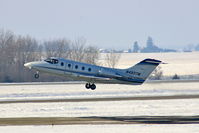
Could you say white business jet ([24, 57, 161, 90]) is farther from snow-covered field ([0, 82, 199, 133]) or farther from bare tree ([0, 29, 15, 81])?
bare tree ([0, 29, 15, 81])

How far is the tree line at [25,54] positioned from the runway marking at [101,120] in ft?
176

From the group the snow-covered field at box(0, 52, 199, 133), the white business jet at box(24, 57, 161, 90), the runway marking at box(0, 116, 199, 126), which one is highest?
the white business jet at box(24, 57, 161, 90)

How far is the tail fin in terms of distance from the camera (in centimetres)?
5081

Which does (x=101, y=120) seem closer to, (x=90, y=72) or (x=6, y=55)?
(x=90, y=72)

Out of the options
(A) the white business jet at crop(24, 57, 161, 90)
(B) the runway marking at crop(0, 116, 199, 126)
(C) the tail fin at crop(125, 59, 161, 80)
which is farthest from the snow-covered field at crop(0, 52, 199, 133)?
(C) the tail fin at crop(125, 59, 161, 80)

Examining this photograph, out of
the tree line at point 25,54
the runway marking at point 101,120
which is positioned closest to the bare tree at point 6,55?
the tree line at point 25,54

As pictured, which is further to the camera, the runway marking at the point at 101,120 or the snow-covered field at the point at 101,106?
the runway marking at the point at 101,120

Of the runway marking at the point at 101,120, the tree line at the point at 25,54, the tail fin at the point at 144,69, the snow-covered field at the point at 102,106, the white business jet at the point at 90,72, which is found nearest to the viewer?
the snow-covered field at the point at 102,106

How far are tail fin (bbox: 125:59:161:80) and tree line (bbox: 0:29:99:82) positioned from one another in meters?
40.8

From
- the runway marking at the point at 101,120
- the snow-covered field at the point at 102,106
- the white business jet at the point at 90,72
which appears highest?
the white business jet at the point at 90,72

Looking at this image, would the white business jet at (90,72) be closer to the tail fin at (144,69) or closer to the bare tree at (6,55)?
the tail fin at (144,69)

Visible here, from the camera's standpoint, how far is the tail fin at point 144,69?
167ft
